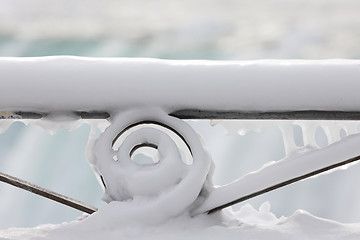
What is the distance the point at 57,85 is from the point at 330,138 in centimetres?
38

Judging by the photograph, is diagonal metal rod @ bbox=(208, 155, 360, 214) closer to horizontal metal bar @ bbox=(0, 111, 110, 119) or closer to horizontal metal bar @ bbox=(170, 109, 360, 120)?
horizontal metal bar @ bbox=(170, 109, 360, 120)

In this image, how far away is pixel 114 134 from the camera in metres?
0.71

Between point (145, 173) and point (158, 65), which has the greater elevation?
point (158, 65)

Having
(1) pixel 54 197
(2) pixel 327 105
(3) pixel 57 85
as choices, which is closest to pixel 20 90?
(3) pixel 57 85

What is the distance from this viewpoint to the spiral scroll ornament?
0.69 metres

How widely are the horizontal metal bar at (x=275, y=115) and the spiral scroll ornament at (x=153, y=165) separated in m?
0.02

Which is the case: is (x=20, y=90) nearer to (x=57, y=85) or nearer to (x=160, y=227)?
(x=57, y=85)

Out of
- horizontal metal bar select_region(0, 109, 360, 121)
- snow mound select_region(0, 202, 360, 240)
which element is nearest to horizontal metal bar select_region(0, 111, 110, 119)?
horizontal metal bar select_region(0, 109, 360, 121)

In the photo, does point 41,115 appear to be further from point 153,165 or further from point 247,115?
point 247,115

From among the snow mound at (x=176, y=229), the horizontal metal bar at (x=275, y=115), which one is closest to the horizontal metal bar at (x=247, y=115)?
the horizontal metal bar at (x=275, y=115)

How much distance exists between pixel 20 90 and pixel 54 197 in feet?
0.49

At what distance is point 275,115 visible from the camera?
0.71 metres

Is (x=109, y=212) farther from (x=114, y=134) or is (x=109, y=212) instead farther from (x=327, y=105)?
(x=327, y=105)

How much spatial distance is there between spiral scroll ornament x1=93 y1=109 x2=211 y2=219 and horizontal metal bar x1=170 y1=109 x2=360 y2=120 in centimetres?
2
